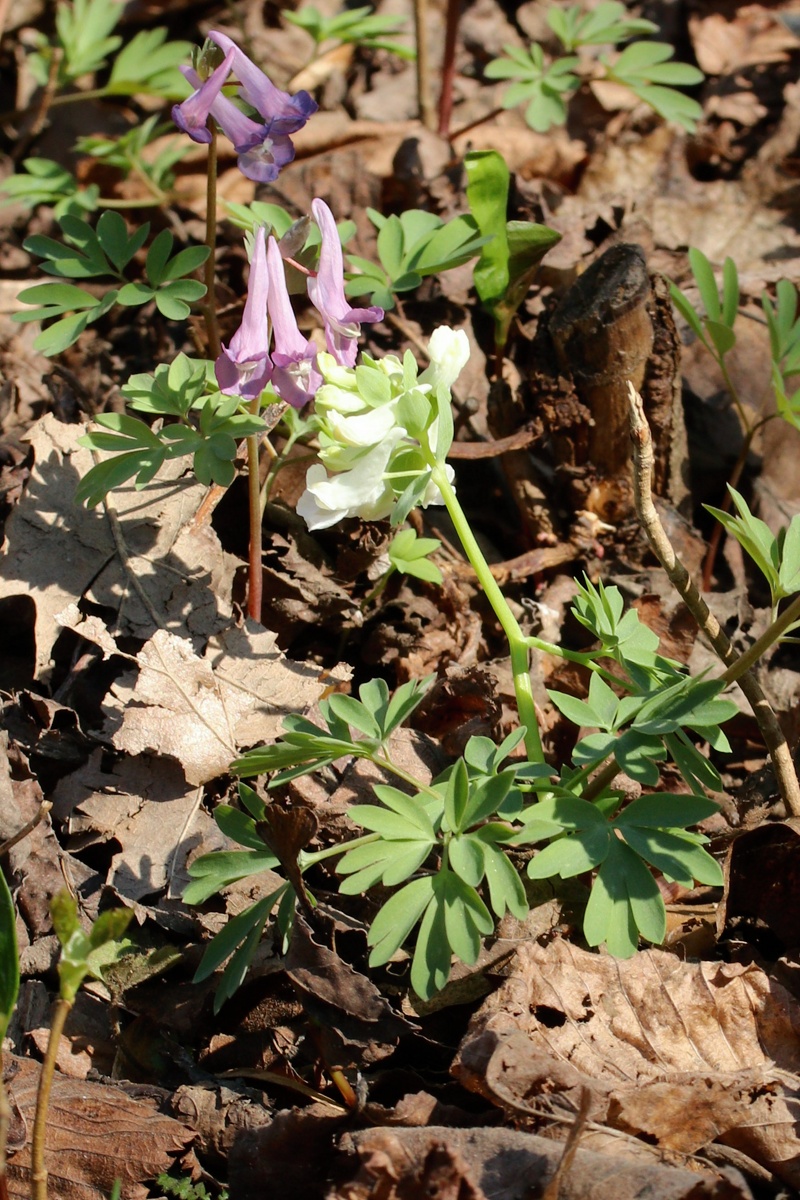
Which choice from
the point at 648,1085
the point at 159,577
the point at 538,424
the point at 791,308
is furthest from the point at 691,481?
the point at 648,1085

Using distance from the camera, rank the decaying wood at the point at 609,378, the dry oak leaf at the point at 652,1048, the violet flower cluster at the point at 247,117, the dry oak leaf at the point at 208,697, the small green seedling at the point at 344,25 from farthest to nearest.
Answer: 1. the small green seedling at the point at 344,25
2. the decaying wood at the point at 609,378
3. the dry oak leaf at the point at 208,697
4. the violet flower cluster at the point at 247,117
5. the dry oak leaf at the point at 652,1048

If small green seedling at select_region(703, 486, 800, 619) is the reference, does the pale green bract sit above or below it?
above

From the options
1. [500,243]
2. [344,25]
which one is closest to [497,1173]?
[500,243]

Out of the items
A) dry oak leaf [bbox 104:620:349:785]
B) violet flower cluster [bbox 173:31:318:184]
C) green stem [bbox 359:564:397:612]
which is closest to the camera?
violet flower cluster [bbox 173:31:318:184]

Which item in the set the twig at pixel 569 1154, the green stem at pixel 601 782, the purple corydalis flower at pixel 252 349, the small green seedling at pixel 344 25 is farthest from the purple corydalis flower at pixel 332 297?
the small green seedling at pixel 344 25

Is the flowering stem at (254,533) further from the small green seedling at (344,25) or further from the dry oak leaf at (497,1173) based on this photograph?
the small green seedling at (344,25)

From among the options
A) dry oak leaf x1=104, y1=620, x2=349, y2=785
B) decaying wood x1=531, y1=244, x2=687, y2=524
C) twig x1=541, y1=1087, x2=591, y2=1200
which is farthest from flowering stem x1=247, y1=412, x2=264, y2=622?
twig x1=541, y1=1087, x2=591, y2=1200

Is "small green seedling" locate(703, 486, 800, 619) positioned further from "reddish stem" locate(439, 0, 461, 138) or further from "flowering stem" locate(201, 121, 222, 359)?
"reddish stem" locate(439, 0, 461, 138)
